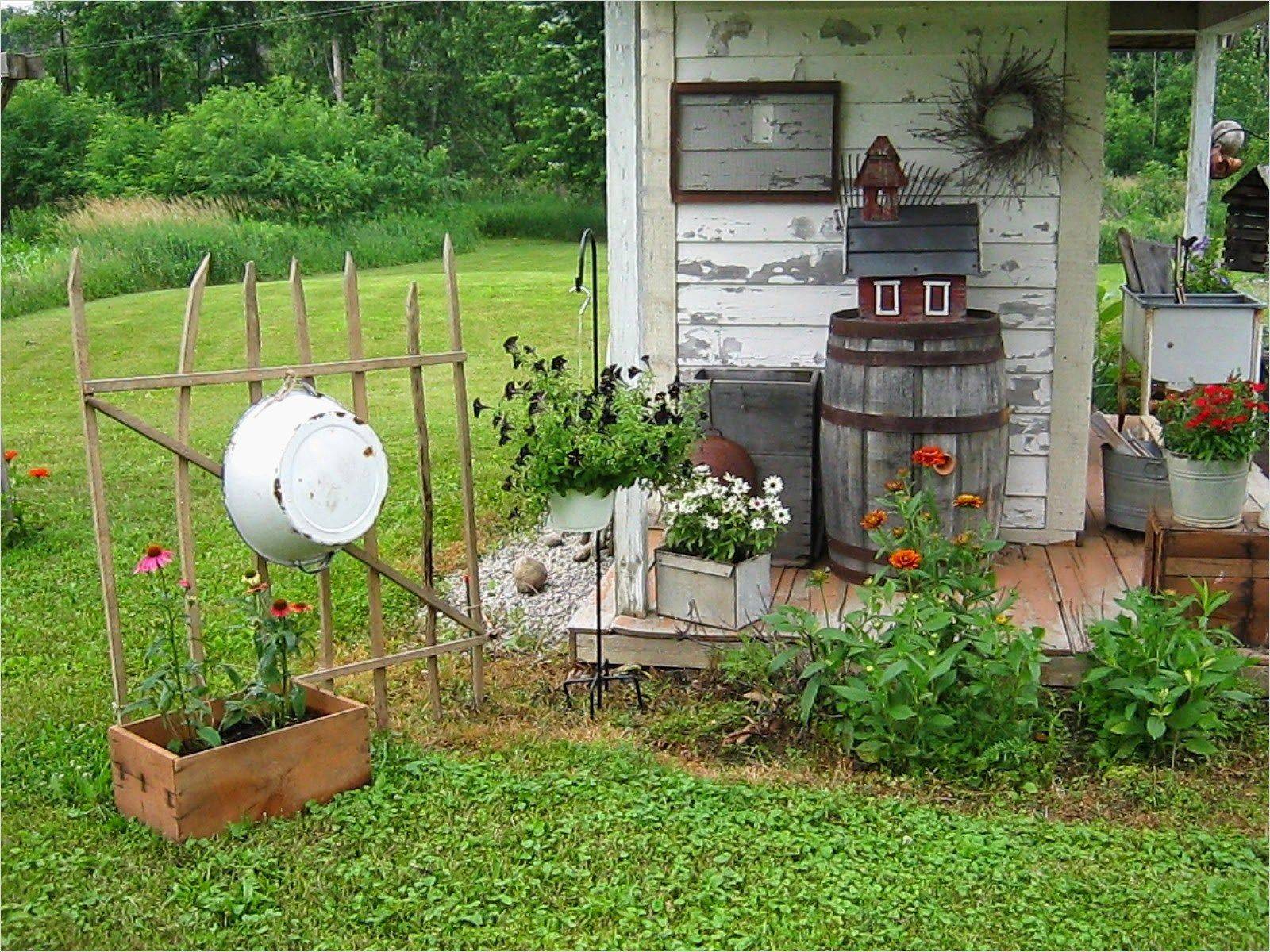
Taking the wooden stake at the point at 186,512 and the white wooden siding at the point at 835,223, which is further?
the white wooden siding at the point at 835,223

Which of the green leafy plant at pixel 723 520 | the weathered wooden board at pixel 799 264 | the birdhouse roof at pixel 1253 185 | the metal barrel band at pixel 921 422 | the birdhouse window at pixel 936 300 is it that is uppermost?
the birdhouse roof at pixel 1253 185

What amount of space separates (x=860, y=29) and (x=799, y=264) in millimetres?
923

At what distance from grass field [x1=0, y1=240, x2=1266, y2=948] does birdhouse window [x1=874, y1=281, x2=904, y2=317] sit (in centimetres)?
152

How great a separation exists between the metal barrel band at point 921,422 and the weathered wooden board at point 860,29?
57.4 inches

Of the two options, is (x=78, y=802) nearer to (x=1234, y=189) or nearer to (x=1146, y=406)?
(x=1146, y=406)

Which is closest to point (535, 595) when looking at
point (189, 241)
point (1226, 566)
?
point (1226, 566)

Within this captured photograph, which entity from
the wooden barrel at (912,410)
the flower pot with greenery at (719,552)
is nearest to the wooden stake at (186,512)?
the flower pot with greenery at (719,552)

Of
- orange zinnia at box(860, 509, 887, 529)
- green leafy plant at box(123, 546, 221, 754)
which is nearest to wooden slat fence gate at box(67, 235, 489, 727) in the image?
green leafy plant at box(123, 546, 221, 754)

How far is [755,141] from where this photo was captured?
542 centimetres

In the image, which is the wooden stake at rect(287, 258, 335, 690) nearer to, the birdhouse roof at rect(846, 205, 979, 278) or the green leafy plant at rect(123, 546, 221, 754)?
the green leafy plant at rect(123, 546, 221, 754)

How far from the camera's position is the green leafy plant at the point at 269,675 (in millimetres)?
3691

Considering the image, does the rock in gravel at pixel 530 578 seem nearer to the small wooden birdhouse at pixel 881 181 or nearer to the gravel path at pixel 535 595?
the gravel path at pixel 535 595

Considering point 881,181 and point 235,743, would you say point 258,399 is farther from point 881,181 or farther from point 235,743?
point 881,181

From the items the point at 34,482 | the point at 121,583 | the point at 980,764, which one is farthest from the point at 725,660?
the point at 34,482
